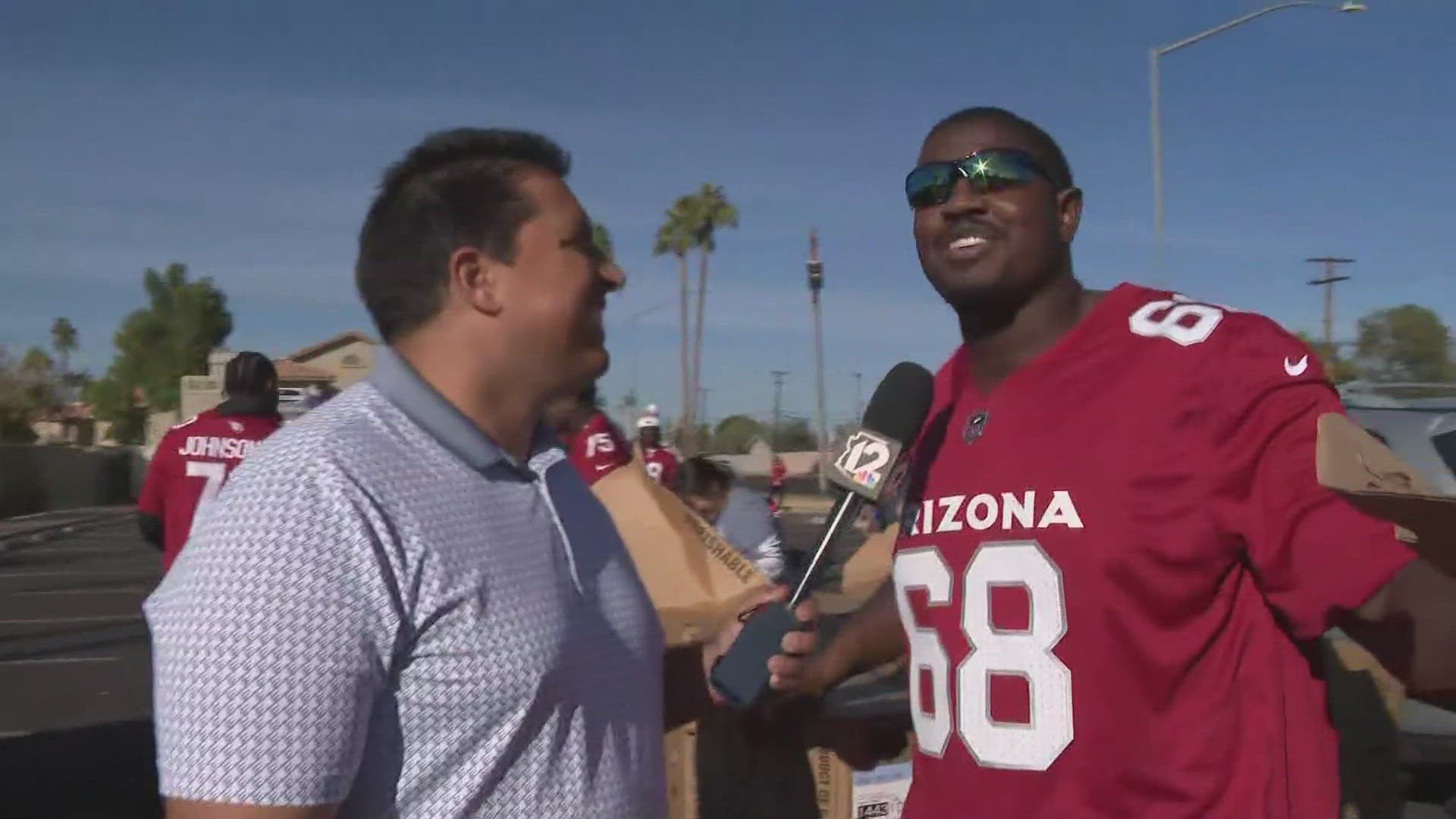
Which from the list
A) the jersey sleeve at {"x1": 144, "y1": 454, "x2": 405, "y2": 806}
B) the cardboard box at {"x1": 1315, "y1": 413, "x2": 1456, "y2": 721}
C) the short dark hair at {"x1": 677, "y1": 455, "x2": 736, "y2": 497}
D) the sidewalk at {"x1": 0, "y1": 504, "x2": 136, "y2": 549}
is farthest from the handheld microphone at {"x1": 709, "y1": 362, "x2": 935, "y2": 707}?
the sidewalk at {"x1": 0, "y1": 504, "x2": 136, "y2": 549}

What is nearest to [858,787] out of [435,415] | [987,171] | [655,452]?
[987,171]

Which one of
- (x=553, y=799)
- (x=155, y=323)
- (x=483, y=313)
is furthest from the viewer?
(x=155, y=323)

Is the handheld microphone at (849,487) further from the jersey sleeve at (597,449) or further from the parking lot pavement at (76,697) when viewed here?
the jersey sleeve at (597,449)

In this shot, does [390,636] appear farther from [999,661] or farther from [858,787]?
[858,787]

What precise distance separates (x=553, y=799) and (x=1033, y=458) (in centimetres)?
95

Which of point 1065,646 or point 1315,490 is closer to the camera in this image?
point 1315,490

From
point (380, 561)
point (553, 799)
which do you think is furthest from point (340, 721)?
point (553, 799)

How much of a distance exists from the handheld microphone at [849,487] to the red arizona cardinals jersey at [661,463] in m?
7.03

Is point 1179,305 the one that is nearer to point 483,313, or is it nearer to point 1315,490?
point 1315,490

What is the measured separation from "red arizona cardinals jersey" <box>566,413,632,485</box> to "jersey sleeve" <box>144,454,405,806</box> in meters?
4.57

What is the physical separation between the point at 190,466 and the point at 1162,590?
5212mm

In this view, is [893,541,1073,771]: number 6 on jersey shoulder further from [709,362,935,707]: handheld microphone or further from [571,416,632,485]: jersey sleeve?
[571,416,632,485]: jersey sleeve

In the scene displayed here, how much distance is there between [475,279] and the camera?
191 centimetres

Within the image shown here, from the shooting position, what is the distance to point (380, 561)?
1630 millimetres
